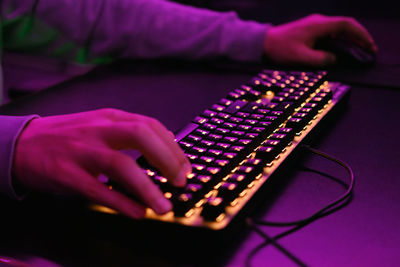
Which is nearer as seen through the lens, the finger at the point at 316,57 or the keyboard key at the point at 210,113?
the keyboard key at the point at 210,113

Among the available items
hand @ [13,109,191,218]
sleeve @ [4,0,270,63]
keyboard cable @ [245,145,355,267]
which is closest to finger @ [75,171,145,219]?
hand @ [13,109,191,218]

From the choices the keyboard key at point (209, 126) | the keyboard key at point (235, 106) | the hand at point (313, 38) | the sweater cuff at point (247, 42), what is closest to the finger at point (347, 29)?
the hand at point (313, 38)

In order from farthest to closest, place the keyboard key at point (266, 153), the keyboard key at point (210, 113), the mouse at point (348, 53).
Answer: the mouse at point (348, 53)
the keyboard key at point (210, 113)
the keyboard key at point (266, 153)

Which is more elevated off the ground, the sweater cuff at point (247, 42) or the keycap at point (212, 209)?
the keycap at point (212, 209)

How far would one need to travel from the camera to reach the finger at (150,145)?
1.52 ft

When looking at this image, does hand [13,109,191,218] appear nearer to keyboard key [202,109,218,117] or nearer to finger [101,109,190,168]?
finger [101,109,190,168]

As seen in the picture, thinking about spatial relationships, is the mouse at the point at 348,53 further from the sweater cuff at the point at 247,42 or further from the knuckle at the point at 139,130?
the knuckle at the point at 139,130

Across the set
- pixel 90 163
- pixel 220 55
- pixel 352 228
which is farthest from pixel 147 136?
pixel 220 55

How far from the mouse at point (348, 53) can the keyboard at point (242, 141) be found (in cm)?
18

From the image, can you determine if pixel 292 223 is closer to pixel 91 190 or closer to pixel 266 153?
pixel 266 153

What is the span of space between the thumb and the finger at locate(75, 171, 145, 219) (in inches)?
24.4

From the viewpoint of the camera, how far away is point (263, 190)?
1.65 feet

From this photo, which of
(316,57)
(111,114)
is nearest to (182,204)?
(111,114)

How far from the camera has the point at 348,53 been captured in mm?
949
